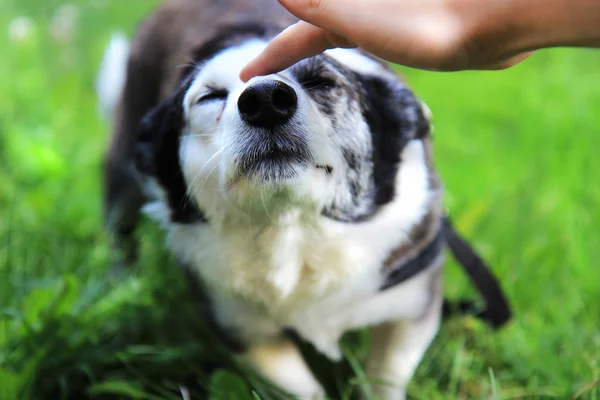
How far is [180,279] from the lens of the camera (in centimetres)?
226

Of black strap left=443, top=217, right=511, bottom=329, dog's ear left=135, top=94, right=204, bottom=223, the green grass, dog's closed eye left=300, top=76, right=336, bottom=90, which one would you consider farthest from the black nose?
black strap left=443, top=217, right=511, bottom=329

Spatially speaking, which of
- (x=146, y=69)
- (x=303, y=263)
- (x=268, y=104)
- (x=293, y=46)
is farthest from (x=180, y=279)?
(x=293, y=46)

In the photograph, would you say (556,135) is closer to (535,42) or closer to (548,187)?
(548,187)

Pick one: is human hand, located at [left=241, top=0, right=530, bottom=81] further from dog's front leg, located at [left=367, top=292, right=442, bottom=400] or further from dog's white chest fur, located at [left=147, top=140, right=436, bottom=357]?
dog's front leg, located at [left=367, top=292, right=442, bottom=400]

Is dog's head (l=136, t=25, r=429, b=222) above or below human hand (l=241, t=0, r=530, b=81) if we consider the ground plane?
below

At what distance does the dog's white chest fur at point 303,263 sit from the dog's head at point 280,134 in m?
0.05

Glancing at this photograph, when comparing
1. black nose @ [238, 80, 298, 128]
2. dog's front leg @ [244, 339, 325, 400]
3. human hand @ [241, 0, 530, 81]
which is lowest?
dog's front leg @ [244, 339, 325, 400]

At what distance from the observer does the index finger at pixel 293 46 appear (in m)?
1.26

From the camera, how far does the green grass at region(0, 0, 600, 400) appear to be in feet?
6.38

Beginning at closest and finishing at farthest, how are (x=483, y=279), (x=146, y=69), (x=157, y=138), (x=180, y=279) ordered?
1. (x=157, y=138)
2. (x=483, y=279)
3. (x=180, y=279)
4. (x=146, y=69)

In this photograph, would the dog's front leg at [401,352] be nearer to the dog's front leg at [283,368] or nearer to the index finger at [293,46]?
the dog's front leg at [283,368]

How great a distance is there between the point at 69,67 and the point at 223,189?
3.52 m

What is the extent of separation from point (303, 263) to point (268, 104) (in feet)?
1.61

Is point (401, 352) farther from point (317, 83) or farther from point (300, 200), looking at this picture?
point (317, 83)
